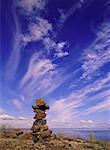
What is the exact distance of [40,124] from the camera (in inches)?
1730

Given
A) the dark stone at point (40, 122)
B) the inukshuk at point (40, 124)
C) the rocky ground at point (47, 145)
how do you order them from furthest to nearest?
the dark stone at point (40, 122) < the inukshuk at point (40, 124) < the rocky ground at point (47, 145)

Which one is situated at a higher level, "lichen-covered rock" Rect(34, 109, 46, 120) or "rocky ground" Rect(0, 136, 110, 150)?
"lichen-covered rock" Rect(34, 109, 46, 120)

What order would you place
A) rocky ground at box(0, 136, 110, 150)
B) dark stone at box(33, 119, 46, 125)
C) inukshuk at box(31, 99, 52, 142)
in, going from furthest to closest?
dark stone at box(33, 119, 46, 125) → inukshuk at box(31, 99, 52, 142) → rocky ground at box(0, 136, 110, 150)

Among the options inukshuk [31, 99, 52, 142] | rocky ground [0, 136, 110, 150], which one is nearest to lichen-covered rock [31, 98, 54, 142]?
inukshuk [31, 99, 52, 142]

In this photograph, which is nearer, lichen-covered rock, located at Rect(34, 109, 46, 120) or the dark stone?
lichen-covered rock, located at Rect(34, 109, 46, 120)

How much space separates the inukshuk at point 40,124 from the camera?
43.8m

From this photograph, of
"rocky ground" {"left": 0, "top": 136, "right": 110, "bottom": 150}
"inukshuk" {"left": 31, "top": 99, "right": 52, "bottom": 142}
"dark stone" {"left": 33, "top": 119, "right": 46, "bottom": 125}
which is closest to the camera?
"rocky ground" {"left": 0, "top": 136, "right": 110, "bottom": 150}

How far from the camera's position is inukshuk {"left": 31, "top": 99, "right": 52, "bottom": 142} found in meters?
43.8

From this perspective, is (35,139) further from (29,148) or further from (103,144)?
(103,144)

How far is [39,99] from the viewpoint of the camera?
44750 millimetres

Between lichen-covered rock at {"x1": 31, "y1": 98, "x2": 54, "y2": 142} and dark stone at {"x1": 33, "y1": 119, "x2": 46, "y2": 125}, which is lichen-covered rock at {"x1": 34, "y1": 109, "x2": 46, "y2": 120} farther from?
dark stone at {"x1": 33, "y1": 119, "x2": 46, "y2": 125}

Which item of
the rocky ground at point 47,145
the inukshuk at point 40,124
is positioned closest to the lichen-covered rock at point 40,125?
the inukshuk at point 40,124

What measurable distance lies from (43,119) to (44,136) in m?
2.34

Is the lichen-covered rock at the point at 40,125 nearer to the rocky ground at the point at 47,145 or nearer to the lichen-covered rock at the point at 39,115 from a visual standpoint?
the lichen-covered rock at the point at 39,115
